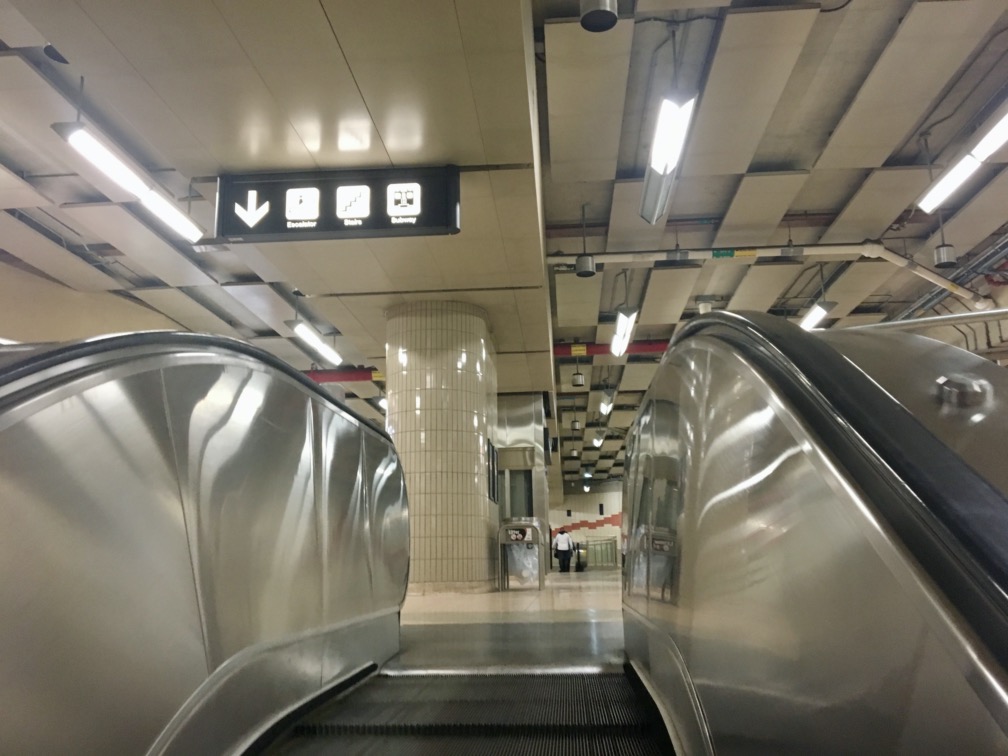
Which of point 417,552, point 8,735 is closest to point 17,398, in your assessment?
point 8,735

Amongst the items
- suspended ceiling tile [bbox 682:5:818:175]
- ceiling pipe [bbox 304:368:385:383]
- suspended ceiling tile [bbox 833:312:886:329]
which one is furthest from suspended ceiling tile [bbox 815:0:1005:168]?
ceiling pipe [bbox 304:368:385:383]

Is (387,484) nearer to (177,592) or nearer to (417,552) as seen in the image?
(177,592)

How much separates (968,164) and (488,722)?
6380mm

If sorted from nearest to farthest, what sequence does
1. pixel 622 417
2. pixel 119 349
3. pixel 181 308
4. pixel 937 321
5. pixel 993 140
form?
pixel 119 349
pixel 937 321
pixel 993 140
pixel 181 308
pixel 622 417

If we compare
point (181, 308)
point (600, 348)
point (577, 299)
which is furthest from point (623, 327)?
point (181, 308)

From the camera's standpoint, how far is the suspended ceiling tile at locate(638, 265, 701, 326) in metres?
9.80

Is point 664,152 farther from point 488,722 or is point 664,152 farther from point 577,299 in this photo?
point 577,299

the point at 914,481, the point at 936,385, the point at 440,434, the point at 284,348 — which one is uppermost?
the point at 284,348

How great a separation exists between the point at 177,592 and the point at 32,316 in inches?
375

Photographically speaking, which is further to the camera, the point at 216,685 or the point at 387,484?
the point at 387,484

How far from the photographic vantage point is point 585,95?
5.51m

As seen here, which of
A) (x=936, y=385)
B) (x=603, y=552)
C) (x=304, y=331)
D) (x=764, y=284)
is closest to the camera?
(x=936, y=385)

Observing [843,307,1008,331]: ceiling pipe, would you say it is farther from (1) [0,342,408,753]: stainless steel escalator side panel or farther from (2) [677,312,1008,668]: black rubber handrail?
(1) [0,342,408,753]: stainless steel escalator side panel

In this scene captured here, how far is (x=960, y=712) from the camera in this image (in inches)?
26.8
